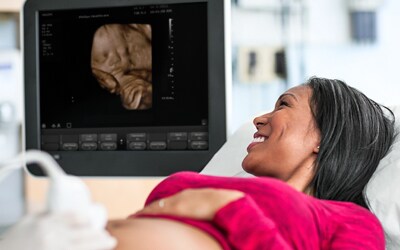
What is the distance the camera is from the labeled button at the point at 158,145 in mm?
1666

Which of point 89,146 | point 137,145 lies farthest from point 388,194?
point 89,146

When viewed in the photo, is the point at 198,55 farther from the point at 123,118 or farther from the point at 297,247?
the point at 297,247

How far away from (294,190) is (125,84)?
74 cm

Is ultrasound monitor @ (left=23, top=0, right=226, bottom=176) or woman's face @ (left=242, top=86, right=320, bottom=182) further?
ultrasound monitor @ (left=23, top=0, right=226, bottom=176)

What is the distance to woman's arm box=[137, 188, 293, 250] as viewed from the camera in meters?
0.95

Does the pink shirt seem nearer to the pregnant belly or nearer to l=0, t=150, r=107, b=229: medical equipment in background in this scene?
the pregnant belly

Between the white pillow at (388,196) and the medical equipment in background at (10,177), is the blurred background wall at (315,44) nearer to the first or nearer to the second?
the medical equipment in background at (10,177)

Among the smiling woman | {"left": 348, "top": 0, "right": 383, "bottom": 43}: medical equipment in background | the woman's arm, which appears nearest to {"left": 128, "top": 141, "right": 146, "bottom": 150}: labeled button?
the smiling woman

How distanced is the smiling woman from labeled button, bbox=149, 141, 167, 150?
0.37 meters

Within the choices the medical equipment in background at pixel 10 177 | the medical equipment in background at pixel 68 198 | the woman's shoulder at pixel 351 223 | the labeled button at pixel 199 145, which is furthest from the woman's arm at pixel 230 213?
the medical equipment in background at pixel 10 177

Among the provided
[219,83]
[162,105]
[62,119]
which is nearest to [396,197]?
[219,83]

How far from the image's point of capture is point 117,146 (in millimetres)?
1699

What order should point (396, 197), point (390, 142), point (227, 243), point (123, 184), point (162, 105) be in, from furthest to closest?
point (123, 184) < point (162, 105) < point (390, 142) < point (396, 197) < point (227, 243)

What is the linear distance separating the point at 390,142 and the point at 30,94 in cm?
94
